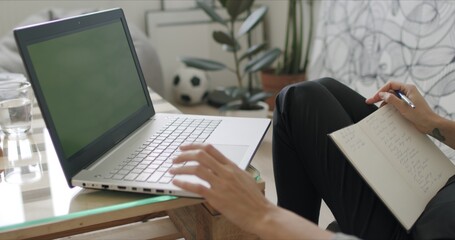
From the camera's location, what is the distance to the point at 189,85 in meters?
3.19

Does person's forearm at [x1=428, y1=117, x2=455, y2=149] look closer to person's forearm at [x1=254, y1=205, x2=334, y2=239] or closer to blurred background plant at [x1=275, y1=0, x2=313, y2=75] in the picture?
person's forearm at [x1=254, y1=205, x2=334, y2=239]

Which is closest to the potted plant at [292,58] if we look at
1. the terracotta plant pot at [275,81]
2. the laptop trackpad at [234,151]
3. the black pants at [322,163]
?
the terracotta plant pot at [275,81]

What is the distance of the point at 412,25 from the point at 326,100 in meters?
1.11

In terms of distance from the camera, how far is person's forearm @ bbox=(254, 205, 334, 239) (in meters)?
0.73

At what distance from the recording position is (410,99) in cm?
117

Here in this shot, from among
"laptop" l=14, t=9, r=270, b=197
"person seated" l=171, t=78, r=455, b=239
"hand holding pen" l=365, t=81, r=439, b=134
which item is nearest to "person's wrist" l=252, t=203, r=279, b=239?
"person seated" l=171, t=78, r=455, b=239

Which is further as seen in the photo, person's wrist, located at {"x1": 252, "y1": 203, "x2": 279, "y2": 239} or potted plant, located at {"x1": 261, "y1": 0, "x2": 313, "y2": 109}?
potted plant, located at {"x1": 261, "y1": 0, "x2": 313, "y2": 109}

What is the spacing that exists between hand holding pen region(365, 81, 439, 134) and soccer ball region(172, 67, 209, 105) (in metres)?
2.07

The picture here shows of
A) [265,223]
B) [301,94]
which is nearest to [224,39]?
[301,94]

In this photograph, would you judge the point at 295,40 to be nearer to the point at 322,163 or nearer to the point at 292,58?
the point at 292,58

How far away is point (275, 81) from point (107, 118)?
2.15 m

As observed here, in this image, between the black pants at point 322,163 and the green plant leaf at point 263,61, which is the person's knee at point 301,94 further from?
the green plant leaf at point 263,61

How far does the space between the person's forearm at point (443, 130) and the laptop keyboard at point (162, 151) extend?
481 millimetres

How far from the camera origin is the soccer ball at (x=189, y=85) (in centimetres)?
319
